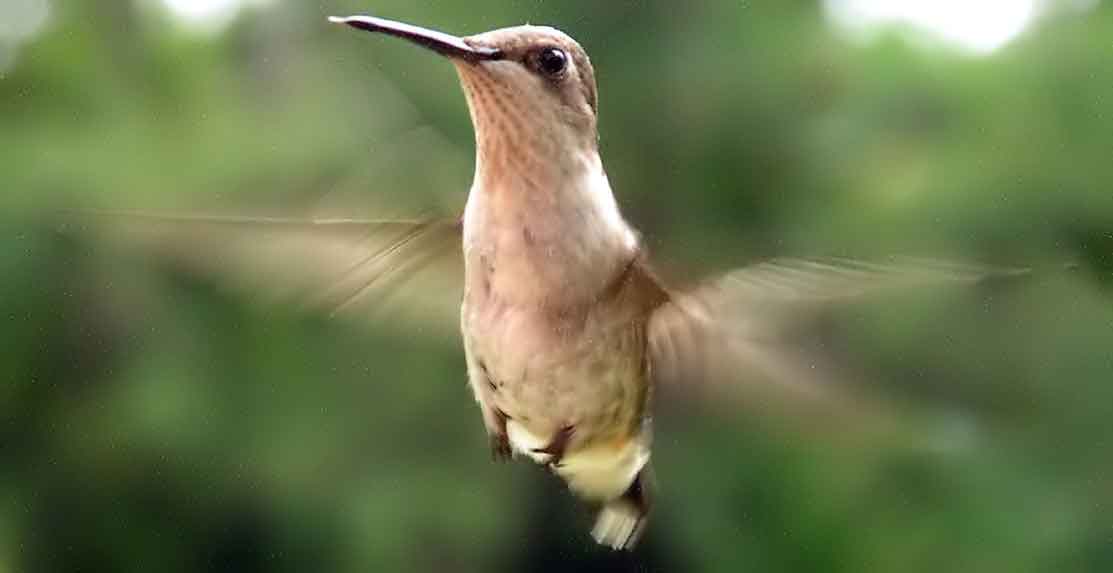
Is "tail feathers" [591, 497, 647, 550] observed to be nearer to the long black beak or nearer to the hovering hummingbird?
the hovering hummingbird

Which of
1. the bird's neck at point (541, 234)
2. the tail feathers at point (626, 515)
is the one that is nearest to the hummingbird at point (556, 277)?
the bird's neck at point (541, 234)

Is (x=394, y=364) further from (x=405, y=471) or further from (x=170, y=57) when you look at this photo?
(x=170, y=57)

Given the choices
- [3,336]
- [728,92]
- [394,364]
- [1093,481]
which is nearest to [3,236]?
[3,336]

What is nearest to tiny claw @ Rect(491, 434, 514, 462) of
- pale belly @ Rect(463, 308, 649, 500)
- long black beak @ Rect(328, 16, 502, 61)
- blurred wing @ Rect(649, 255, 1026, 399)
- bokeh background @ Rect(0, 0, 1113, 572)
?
pale belly @ Rect(463, 308, 649, 500)

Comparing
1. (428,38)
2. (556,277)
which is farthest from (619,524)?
(428,38)

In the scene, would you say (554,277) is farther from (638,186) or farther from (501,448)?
(638,186)

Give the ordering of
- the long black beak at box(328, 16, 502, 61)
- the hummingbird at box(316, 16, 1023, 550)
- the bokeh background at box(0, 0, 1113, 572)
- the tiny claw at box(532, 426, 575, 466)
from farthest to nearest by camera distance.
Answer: the bokeh background at box(0, 0, 1113, 572)
the tiny claw at box(532, 426, 575, 466)
the hummingbird at box(316, 16, 1023, 550)
the long black beak at box(328, 16, 502, 61)

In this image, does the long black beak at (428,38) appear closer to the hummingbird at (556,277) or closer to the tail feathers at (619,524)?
the hummingbird at (556,277)
